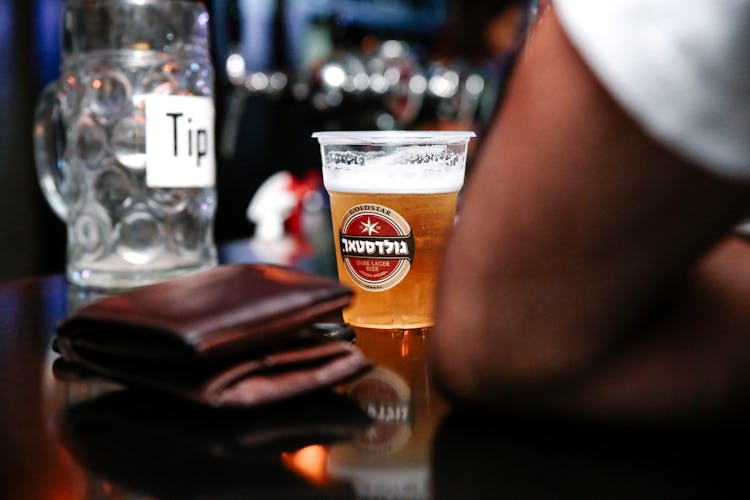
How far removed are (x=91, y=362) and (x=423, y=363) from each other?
0.82 feet

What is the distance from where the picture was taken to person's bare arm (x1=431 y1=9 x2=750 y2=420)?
442 millimetres

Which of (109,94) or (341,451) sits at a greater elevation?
(109,94)

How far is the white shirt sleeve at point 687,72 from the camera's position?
396 millimetres

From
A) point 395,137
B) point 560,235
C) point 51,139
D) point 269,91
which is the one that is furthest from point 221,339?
point 269,91

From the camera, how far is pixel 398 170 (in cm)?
80

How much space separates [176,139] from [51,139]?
19 cm

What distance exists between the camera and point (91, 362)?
0.61 m

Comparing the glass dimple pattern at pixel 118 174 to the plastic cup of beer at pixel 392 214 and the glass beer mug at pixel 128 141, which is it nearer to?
the glass beer mug at pixel 128 141

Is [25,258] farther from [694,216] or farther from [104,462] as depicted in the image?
[694,216]

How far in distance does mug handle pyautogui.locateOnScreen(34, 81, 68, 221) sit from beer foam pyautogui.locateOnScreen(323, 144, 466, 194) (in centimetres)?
47

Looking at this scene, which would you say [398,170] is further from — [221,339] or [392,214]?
[221,339]

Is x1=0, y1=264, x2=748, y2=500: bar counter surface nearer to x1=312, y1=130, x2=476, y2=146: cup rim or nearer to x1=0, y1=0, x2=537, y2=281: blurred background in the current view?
x1=312, y1=130, x2=476, y2=146: cup rim

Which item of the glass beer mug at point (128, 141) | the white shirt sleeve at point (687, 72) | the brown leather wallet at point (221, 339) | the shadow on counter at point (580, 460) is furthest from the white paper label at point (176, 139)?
the white shirt sleeve at point (687, 72)

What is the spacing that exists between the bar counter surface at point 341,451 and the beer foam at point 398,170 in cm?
21
